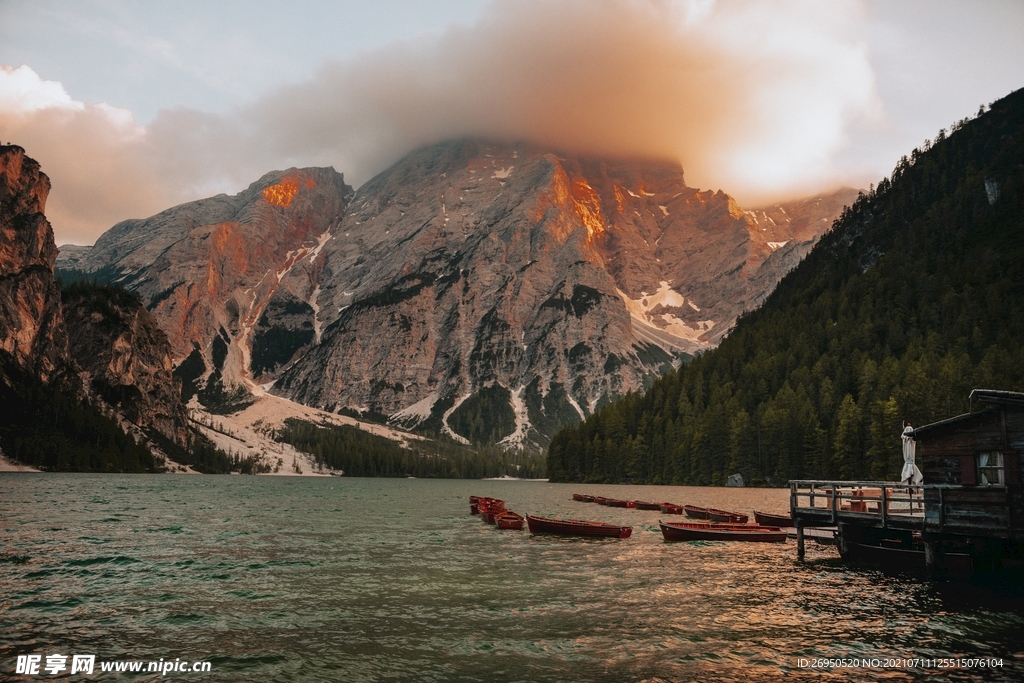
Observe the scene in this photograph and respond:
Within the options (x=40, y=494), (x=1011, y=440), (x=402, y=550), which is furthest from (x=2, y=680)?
(x=40, y=494)

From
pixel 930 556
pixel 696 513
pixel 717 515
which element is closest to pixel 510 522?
pixel 717 515

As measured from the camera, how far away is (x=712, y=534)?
6238 cm

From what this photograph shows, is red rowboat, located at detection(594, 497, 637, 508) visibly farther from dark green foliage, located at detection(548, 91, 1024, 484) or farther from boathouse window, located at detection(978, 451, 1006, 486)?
boathouse window, located at detection(978, 451, 1006, 486)

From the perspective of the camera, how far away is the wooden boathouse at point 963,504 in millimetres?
36688

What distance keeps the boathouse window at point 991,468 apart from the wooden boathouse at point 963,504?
1.9 inches

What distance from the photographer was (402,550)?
174 feet

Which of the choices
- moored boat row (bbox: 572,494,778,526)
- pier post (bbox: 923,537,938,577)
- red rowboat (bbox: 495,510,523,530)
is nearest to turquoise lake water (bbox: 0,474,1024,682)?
pier post (bbox: 923,537,938,577)

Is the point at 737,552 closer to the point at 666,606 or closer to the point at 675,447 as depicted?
the point at 666,606

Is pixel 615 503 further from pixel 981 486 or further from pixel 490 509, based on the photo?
pixel 981 486

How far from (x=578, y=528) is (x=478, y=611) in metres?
34.8

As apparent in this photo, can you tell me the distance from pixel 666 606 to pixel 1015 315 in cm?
17500

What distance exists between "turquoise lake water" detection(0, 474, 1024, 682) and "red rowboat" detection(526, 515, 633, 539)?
6.10m

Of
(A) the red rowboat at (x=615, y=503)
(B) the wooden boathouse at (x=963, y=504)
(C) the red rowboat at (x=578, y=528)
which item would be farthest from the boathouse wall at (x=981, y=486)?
(A) the red rowboat at (x=615, y=503)

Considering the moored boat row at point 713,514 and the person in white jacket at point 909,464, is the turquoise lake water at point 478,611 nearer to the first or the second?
the person in white jacket at point 909,464
